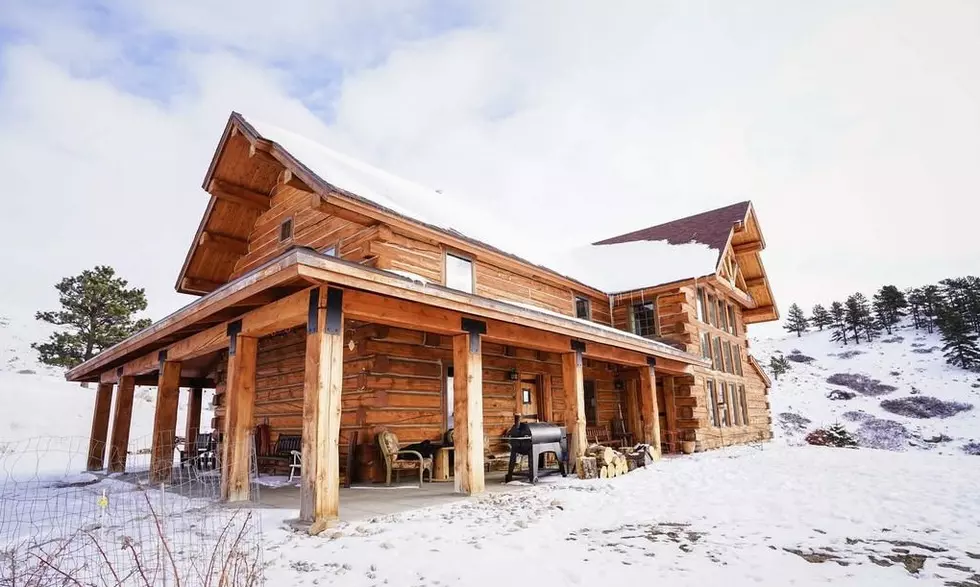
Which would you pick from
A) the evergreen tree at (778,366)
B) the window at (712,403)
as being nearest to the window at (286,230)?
the window at (712,403)

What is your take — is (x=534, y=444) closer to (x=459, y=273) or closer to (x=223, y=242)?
(x=459, y=273)

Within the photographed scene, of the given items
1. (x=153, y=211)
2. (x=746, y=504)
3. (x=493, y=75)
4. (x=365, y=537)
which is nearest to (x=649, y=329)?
(x=493, y=75)

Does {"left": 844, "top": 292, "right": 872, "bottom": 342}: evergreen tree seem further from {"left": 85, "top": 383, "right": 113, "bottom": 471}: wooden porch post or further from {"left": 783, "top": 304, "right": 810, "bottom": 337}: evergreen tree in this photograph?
{"left": 85, "top": 383, "right": 113, "bottom": 471}: wooden porch post

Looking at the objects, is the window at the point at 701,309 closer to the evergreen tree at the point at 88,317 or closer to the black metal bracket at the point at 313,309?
the black metal bracket at the point at 313,309

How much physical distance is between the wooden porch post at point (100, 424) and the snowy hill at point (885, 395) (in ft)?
92.3

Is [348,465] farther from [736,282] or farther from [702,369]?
[736,282]

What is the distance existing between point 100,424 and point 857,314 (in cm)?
6493

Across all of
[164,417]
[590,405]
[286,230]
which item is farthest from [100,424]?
[590,405]

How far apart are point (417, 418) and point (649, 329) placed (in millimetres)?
9723

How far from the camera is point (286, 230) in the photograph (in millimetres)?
12703

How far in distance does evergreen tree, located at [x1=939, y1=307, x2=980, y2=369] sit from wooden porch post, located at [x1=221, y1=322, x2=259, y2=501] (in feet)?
175

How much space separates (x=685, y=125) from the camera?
18.5 metres

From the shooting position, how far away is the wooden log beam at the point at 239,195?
40.1 feet

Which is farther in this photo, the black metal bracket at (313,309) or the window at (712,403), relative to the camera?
the window at (712,403)
